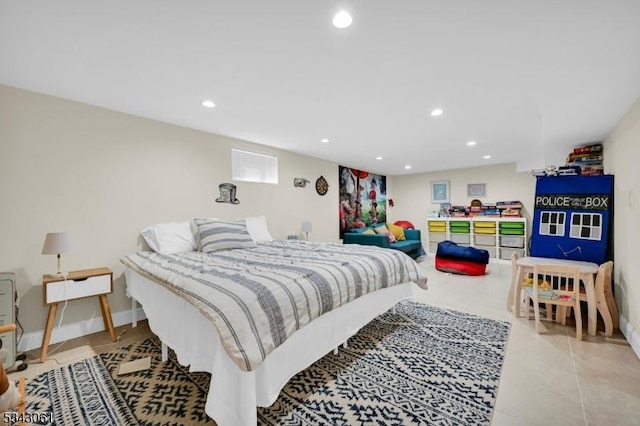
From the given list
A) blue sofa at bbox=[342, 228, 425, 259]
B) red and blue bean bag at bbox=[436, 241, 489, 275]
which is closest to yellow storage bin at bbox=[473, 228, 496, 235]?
blue sofa at bbox=[342, 228, 425, 259]

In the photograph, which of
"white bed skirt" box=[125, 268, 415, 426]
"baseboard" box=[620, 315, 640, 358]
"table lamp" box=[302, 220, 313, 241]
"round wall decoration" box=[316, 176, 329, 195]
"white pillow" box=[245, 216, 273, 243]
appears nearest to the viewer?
"white bed skirt" box=[125, 268, 415, 426]

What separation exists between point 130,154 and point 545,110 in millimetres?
4394

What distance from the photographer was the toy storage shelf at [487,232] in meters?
5.69

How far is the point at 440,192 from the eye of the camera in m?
7.01

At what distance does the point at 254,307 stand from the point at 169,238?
203 centimetres

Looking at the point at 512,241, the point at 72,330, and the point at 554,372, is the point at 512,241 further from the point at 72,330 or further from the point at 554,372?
the point at 72,330

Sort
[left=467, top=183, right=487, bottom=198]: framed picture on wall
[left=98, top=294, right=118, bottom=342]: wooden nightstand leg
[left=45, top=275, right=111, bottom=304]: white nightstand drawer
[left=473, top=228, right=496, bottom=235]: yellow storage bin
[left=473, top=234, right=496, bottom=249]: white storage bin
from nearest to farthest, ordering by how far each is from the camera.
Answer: [left=45, top=275, right=111, bottom=304]: white nightstand drawer → [left=98, top=294, right=118, bottom=342]: wooden nightstand leg → [left=473, top=228, right=496, bottom=235]: yellow storage bin → [left=473, top=234, right=496, bottom=249]: white storage bin → [left=467, top=183, right=487, bottom=198]: framed picture on wall

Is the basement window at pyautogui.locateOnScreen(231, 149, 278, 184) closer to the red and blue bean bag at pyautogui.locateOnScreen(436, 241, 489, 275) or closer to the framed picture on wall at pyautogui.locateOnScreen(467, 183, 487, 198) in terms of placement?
the red and blue bean bag at pyautogui.locateOnScreen(436, 241, 489, 275)

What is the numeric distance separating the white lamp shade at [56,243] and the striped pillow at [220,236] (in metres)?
1.08

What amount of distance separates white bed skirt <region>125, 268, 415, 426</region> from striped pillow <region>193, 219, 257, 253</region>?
68 cm

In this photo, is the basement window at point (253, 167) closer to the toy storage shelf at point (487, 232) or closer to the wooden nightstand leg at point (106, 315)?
the wooden nightstand leg at point (106, 315)

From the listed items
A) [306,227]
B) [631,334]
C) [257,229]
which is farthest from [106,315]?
[631,334]

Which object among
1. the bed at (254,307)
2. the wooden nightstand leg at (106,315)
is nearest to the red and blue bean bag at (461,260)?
the bed at (254,307)

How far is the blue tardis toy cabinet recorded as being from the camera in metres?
2.87
